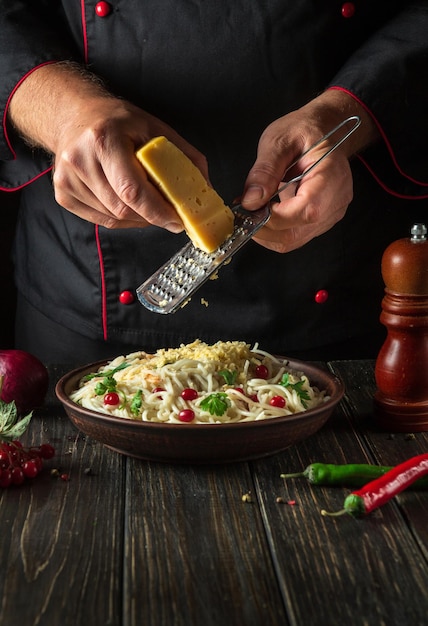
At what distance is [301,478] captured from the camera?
157 cm

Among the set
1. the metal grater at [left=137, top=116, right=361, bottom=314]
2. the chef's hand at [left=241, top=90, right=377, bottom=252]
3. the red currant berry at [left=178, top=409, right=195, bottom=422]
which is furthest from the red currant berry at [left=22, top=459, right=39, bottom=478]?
the chef's hand at [left=241, top=90, right=377, bottom=252]

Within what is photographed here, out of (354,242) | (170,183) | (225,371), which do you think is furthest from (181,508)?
(354,242)

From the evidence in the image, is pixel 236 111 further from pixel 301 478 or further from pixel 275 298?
pixel 301 478

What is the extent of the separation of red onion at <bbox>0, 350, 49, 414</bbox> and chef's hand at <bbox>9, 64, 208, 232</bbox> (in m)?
A: 0.35

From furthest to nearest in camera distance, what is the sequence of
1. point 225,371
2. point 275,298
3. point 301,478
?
point 275,298 < point 225,371 < point 301,478

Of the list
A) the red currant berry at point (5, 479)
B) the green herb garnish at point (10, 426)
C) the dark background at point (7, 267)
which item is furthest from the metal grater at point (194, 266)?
the dark background at point (7, 267)

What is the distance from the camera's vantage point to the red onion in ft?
6.18

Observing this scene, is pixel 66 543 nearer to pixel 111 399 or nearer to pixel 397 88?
pixel 111 399

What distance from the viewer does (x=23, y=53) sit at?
2117mm

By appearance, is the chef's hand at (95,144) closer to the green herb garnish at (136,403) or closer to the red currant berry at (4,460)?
the green herb garnish at (136,403)

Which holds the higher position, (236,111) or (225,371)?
(236,111)

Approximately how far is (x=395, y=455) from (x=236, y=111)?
3.18 ft

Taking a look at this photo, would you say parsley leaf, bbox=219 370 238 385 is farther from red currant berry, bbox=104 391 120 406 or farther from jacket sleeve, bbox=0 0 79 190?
jacket sleeve, bbox=0 0 79 190

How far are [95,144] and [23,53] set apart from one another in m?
0.57
